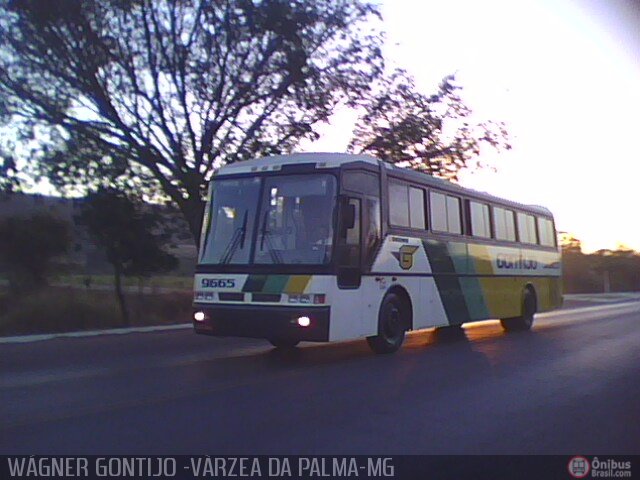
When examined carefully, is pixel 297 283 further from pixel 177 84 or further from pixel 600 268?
pixel 600 268

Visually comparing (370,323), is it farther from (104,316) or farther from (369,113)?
(369,113)

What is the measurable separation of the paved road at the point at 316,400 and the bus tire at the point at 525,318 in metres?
4.43

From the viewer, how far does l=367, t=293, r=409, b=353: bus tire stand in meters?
13.1

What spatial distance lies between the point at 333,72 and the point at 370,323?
12.3 metres

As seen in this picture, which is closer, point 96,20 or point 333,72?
point 96,20

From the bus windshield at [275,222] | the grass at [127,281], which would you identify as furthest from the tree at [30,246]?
the bus windshield at [275,222]

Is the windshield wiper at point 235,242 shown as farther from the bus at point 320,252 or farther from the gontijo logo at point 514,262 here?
the gontijo logo at point 514,262

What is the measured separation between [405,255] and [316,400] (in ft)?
17.1

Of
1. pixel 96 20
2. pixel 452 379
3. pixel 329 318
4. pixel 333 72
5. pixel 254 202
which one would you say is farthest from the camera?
pixel 333 72

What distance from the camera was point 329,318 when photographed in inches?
456

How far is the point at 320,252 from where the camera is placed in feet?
38.9

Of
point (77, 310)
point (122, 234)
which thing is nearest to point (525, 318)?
point (122, 234)

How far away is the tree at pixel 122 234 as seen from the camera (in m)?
21.1

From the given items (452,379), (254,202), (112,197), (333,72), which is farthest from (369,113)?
(452,379)
